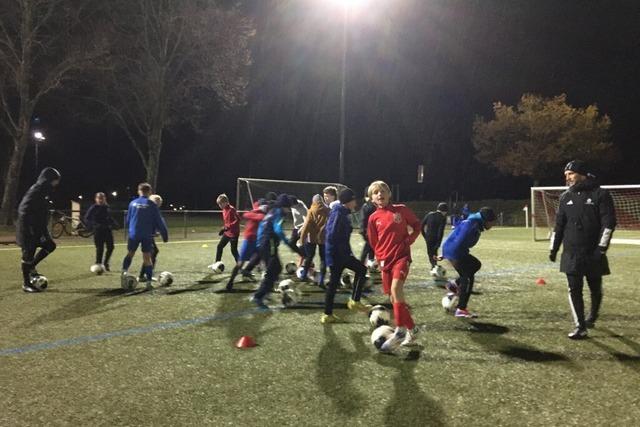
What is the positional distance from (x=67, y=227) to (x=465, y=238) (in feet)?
70.9

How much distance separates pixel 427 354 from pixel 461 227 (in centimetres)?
230

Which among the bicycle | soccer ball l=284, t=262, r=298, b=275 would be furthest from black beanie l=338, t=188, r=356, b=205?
the bicycle

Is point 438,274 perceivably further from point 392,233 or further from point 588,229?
point 392,233

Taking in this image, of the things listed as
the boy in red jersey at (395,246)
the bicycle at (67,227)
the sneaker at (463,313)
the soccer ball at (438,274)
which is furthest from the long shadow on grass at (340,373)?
the bicycle at (67,227)

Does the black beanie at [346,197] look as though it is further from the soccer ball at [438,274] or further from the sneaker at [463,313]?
the soccer ball at [438,274]

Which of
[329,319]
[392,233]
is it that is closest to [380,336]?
[392,233]

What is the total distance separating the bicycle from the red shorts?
798 inches

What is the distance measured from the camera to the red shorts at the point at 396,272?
231 inches

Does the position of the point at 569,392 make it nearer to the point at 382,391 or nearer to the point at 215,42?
the point at 382,391

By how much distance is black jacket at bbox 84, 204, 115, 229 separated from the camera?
39.8 ft

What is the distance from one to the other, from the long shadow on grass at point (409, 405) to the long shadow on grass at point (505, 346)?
126cm

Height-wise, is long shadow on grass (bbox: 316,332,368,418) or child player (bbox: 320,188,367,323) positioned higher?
child player (bbox: 320,188,367,323)

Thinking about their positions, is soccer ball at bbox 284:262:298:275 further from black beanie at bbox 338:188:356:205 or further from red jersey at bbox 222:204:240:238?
black beanie at bbox 338:188:356:205

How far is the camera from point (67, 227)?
956 inches
